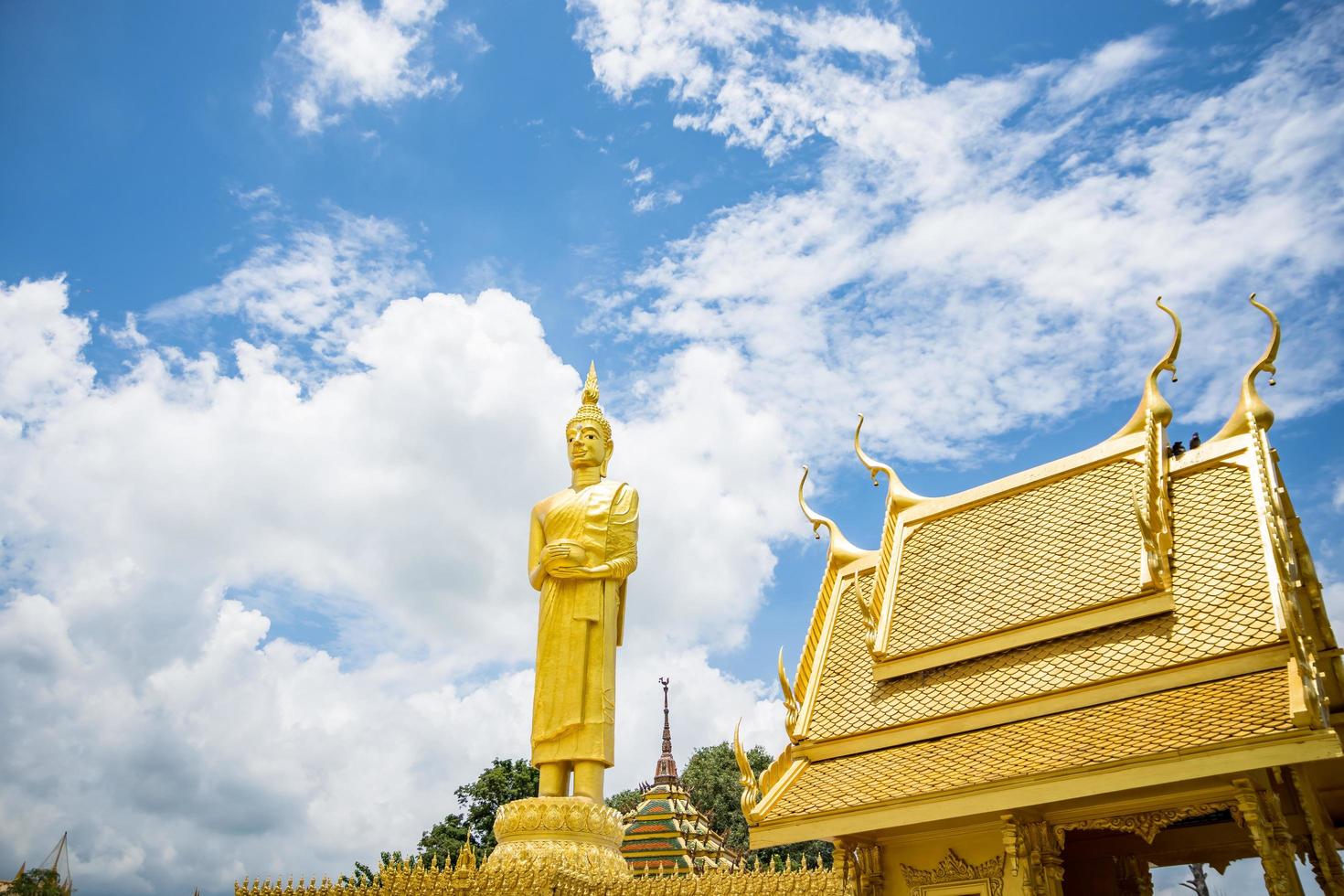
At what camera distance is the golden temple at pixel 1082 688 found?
22.0 feet

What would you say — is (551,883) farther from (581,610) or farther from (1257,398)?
(1257,398)

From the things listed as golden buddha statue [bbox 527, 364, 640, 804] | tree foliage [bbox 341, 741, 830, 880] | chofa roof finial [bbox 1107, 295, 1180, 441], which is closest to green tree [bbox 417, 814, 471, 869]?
tree foliage [bbox 341, 741, 830, 880]

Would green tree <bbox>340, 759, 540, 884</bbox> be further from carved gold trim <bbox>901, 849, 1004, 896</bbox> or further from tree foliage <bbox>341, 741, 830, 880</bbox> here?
carved gold trim <bbox>901, 849, 1004, 896</bbox>

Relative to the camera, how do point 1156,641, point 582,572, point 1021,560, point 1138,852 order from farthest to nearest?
point 582,572
point 1138,852
point 1021,560
point 1156,641

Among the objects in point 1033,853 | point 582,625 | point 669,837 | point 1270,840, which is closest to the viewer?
point 1270,840

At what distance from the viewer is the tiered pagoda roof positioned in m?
22.3

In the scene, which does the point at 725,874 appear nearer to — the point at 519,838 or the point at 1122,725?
the point at 519,838

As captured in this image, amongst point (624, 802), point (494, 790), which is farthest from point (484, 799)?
point (624, 802)

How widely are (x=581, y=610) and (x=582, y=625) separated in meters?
0.24

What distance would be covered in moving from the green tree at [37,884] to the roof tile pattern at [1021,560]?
2323 cm

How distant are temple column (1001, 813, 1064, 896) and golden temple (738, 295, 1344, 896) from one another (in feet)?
0.06

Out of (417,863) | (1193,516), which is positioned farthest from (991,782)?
(417,863)

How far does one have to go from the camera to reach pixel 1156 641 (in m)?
7.78

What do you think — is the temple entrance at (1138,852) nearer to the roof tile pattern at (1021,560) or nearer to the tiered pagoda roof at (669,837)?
the roof tile pattern at (1021,560)
